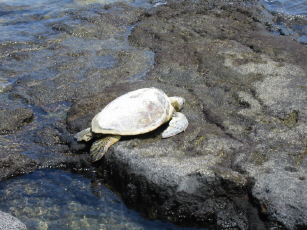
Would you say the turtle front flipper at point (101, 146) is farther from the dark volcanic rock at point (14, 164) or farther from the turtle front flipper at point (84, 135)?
Answer: the dark volcanic rock at point (14, 164)

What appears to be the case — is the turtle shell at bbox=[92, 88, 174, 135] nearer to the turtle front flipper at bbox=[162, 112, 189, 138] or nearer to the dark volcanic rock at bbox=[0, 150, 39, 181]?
the turtle front flipper at bbox=[162, 112, 189, 138]

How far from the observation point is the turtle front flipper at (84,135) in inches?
186

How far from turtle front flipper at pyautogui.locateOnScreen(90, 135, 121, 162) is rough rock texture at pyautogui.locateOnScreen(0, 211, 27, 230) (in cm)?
124

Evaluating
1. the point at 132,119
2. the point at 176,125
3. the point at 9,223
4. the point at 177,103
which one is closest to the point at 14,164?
the point at 9,223

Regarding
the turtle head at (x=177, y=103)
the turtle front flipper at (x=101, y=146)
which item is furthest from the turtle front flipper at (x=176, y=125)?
the turtle front flipper at (x=101, y=146)

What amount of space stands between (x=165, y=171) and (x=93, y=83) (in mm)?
3211

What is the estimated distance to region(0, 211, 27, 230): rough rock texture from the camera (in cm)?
355

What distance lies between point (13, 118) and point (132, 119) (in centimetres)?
Answer: 219

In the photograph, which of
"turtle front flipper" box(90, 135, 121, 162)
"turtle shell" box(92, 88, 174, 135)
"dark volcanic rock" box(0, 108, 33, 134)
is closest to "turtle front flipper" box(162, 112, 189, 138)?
"turtle shell" box(92, 88, 174, 135)

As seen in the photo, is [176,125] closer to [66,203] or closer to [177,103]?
[177,103]

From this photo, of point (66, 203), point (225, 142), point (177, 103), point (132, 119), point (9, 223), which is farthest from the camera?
point (177, 103)

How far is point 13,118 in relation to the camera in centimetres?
540

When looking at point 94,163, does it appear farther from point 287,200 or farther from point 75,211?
point 287,200

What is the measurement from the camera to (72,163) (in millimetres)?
4676
